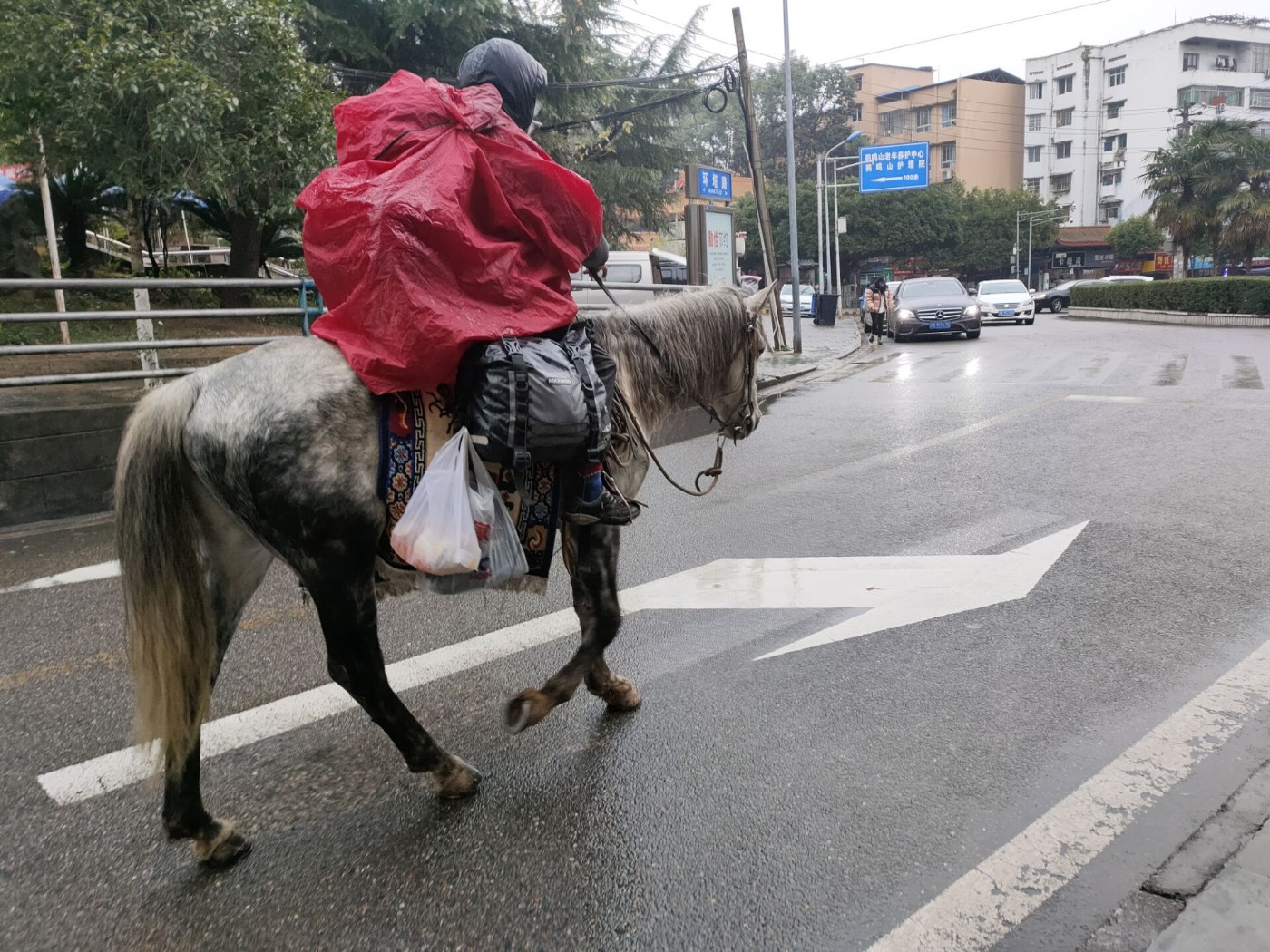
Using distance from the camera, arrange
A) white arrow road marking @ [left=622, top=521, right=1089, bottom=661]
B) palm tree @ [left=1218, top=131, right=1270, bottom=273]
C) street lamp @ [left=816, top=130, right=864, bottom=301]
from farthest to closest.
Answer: street lamp @ [left=816, top=130, right=864, bottom=301], palm tree @ [left=1218, top=131, right=1270, bottom=273], white arrow road marking @ [left=622, top=521, right=1089, bottom=661]

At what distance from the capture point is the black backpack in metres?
2.59

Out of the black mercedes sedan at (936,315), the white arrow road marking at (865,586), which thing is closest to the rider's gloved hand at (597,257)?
the white arrow road marking at (865,586)

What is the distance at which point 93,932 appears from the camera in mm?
2312

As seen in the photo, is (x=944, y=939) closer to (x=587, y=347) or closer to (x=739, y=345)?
(x=587, y=347)

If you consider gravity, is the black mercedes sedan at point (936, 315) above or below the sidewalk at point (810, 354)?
above

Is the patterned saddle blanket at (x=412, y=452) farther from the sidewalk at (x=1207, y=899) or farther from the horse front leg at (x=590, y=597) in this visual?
the sidewalk at (x=1207, y=899)

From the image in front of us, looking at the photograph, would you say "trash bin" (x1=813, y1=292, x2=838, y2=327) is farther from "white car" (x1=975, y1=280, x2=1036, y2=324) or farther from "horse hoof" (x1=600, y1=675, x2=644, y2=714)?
"horse hoof" (x1=600, y1=675, x2=644, y2=714)

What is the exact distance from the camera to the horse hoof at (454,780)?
2.87 meters

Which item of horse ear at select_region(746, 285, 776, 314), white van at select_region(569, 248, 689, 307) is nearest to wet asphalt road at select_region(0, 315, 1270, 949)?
horse ear at select_region(746, 285, 776, 314)

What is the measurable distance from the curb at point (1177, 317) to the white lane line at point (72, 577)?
27822 millimetres

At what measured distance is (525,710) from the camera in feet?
9.51

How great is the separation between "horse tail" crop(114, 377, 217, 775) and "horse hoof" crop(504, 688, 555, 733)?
961mm

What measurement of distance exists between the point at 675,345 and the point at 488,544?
118cm

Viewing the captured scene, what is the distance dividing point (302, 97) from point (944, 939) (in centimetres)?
1047
